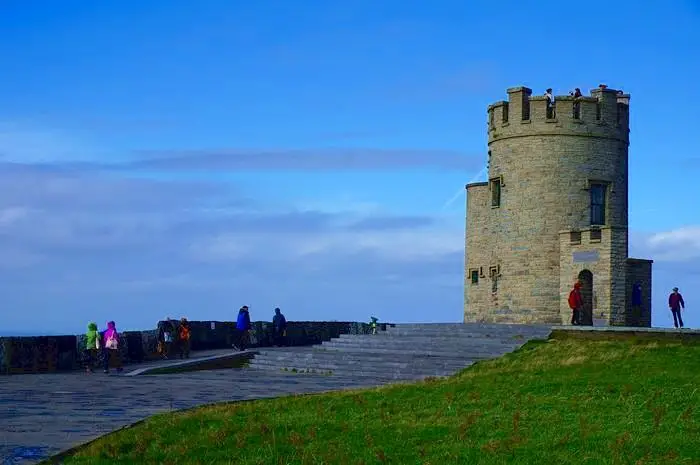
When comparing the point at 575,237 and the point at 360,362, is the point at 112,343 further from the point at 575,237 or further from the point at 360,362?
the point at 575,237

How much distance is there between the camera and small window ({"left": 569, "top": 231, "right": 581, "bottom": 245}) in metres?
39.7

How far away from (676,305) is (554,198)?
20.2 ft

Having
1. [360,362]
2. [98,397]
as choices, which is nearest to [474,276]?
[360,362]

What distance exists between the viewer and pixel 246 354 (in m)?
34.3

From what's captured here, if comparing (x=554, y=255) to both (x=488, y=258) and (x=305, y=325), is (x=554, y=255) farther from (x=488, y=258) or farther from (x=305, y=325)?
(x=305, y=325)

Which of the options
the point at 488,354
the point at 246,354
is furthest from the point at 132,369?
the point at 488,354

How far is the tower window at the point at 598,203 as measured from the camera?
41.6 meters

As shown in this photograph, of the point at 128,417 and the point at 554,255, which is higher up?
the point at 554,255

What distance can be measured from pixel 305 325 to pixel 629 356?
1930cm

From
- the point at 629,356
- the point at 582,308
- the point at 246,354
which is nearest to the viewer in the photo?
the point at 629,356

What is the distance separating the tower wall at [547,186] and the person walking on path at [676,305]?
3692mm

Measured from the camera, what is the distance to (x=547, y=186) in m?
41.2

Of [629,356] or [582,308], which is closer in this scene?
[629,356]

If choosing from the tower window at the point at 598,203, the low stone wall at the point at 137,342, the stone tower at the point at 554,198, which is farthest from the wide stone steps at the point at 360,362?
the tower window at the point at 598,203
